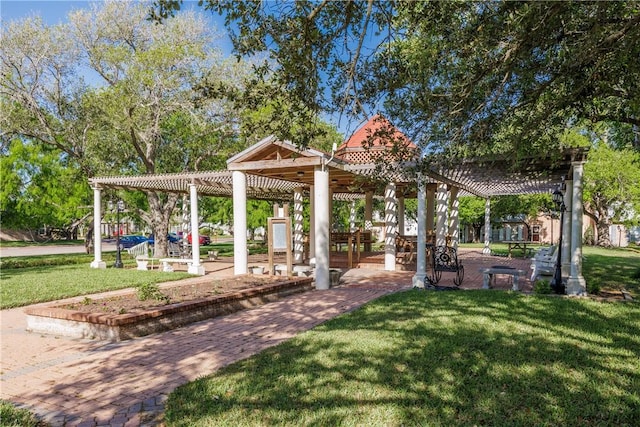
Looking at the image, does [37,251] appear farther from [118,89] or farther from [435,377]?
[435,377]

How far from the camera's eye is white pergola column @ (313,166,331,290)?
10.1m

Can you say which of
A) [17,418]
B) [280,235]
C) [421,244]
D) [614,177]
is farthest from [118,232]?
[614,177]

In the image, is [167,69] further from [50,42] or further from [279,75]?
[279,75]

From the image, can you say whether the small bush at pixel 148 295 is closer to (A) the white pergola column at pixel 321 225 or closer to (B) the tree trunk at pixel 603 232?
(A) the white pergola column at pixel 321 225

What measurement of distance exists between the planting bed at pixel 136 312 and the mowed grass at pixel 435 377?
2297mm

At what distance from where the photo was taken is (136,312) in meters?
6.32

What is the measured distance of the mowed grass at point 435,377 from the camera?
3416mm

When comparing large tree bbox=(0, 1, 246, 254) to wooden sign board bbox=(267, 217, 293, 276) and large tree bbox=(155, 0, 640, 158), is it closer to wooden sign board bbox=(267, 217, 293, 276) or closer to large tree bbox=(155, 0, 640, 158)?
wooden sign board bbox=(267, 217, 293, 276)

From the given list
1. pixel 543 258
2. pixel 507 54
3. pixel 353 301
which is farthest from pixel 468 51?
pixel 543 258

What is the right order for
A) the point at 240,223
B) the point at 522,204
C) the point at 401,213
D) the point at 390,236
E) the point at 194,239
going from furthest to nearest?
the point at 522,204 → the point at 401,213 → the point at 390,236 → the point at 194,239 → the point at 240,223

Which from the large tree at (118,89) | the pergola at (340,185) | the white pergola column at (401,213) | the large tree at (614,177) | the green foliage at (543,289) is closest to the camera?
the pergola at (340,185)

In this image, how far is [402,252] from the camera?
15469 mm

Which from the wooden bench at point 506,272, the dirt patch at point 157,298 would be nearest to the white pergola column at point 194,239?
the dirt patch at point 157,298

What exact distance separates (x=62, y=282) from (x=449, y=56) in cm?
1147
